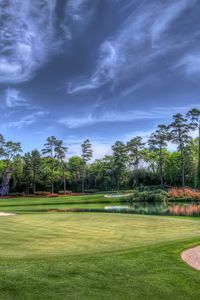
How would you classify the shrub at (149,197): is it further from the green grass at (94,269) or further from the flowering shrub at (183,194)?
the green grass at (94,269)

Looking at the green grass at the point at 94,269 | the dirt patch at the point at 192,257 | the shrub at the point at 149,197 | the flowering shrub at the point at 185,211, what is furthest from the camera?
the shrub at the point at 149,197

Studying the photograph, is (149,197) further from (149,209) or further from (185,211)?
(185,211)

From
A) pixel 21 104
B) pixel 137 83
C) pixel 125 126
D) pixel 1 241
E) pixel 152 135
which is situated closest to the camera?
pixel 1 241

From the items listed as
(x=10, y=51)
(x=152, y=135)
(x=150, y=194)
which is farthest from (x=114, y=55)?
(x=152, y=135)

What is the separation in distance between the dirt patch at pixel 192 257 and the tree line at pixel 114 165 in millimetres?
50505

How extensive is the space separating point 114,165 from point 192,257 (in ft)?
220

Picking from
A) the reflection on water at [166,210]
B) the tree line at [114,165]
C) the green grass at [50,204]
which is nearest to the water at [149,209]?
the reflection on water at [166,210]

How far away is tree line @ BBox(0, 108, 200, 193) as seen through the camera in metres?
66.0

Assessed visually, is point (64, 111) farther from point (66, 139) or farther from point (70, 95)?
point (66, 139)

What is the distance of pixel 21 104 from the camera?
37656mm

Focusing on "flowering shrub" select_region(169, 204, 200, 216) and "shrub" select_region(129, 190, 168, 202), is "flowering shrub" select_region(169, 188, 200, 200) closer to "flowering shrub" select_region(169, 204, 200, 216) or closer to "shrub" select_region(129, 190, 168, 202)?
"shrub" select_region(129, 190, 168, 202)

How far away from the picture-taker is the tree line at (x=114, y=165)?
6600 cm

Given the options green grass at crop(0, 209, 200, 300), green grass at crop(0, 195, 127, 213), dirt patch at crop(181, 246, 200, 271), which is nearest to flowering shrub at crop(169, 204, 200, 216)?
green grass at crop(0, 195, 127, 213)

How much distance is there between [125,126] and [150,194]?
2163cm
